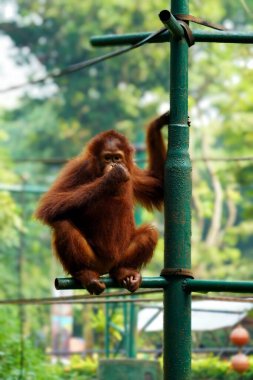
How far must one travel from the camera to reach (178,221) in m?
3.08

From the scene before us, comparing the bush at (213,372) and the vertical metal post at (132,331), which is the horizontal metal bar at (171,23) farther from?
the vertical metal post at (132,331)

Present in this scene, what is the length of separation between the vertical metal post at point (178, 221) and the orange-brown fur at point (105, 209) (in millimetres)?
526

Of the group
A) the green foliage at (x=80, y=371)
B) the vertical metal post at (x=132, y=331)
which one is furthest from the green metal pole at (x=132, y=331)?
the green foliage at (x=80, y=371)

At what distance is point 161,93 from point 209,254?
498 cm

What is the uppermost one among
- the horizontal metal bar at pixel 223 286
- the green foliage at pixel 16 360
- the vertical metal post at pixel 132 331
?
the vertical metal post at pixel 132 331

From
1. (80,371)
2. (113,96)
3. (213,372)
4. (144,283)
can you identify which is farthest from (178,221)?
(113,96)

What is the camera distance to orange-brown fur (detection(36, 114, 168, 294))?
12.1 feet

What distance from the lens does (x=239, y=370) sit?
23.9ft

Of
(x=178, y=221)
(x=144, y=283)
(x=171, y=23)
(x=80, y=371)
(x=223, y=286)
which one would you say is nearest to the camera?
(x=223, y=286)

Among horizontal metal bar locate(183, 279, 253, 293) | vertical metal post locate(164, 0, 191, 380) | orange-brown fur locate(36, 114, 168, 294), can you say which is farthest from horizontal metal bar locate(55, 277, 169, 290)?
orange-brown fur locate(36, 114, 168, 294)

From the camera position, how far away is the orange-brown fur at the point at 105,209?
368 centimetres

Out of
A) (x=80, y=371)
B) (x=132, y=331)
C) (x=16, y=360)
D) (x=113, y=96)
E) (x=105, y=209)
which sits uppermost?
(x=113, y=96)

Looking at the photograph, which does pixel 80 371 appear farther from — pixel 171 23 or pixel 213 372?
pixel 171 23

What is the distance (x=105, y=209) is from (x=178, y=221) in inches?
37.0
